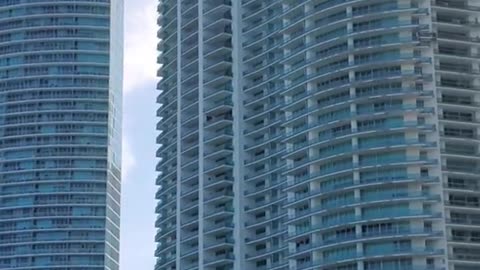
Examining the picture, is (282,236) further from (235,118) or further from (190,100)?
(190,100)

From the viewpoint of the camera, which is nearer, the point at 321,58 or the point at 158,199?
the point at 321,58

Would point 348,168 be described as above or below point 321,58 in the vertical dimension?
below

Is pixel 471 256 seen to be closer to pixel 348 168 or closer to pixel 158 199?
pixel 348 168

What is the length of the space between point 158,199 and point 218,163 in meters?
18.3

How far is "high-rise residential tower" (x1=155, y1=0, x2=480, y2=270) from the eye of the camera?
146m

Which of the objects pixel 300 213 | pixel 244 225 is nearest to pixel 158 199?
pixel 244 225

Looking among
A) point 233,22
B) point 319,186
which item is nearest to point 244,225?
point 319,186

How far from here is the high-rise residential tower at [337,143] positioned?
146 m

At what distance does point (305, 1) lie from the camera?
6506 inches

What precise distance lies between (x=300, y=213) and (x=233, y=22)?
41.9 metres

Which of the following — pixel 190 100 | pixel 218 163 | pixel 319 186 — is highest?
pixel 190 100

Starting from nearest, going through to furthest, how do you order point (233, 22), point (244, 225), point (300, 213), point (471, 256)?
point (471, 256) < point (300, 213) < point (244, 225) < point (233, 22)

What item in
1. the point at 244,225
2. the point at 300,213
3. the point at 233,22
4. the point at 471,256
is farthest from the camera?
the point at 233,22

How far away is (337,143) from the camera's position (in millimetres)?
153000
